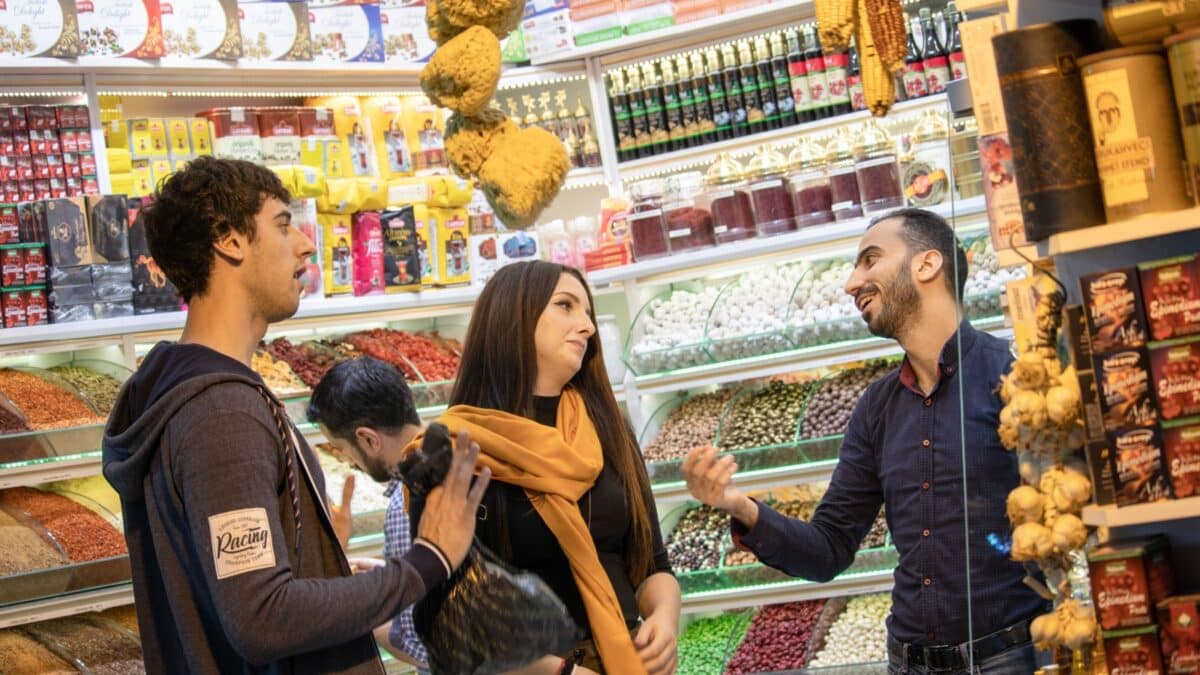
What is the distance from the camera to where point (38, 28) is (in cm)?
479

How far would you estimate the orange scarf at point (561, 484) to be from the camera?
2.66m

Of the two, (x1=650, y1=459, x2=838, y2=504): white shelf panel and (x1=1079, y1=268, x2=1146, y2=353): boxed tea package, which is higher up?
(x1=1079, y1=268, x2=1146, y2=353): boxed tea package

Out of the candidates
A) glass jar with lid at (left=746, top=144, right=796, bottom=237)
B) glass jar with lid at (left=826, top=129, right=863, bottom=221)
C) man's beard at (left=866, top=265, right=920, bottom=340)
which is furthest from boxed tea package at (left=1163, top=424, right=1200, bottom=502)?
glass jar with lid at (left=746, top=144, right=796, bottom=237)

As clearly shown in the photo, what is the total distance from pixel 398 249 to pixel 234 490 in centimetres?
345

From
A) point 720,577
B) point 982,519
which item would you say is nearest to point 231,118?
point 720,577

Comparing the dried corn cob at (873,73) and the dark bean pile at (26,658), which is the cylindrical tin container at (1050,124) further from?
the dark bean pile at (26,658)

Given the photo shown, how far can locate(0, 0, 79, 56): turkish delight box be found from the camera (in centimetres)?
473

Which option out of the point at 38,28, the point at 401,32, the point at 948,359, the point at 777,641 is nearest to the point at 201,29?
the point at 38,28

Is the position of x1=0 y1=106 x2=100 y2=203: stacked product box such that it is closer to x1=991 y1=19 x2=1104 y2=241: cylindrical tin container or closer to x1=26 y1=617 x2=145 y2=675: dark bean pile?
x1=26 y1=617 x2=145 y2=675: dark bean pile

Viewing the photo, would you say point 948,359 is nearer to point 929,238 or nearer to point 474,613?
point 929,238

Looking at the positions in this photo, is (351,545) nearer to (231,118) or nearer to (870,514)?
(231,118)

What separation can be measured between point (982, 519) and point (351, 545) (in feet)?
8.56

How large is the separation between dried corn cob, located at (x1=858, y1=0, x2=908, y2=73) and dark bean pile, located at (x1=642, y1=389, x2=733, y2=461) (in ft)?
10.8

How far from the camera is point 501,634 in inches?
91.4
